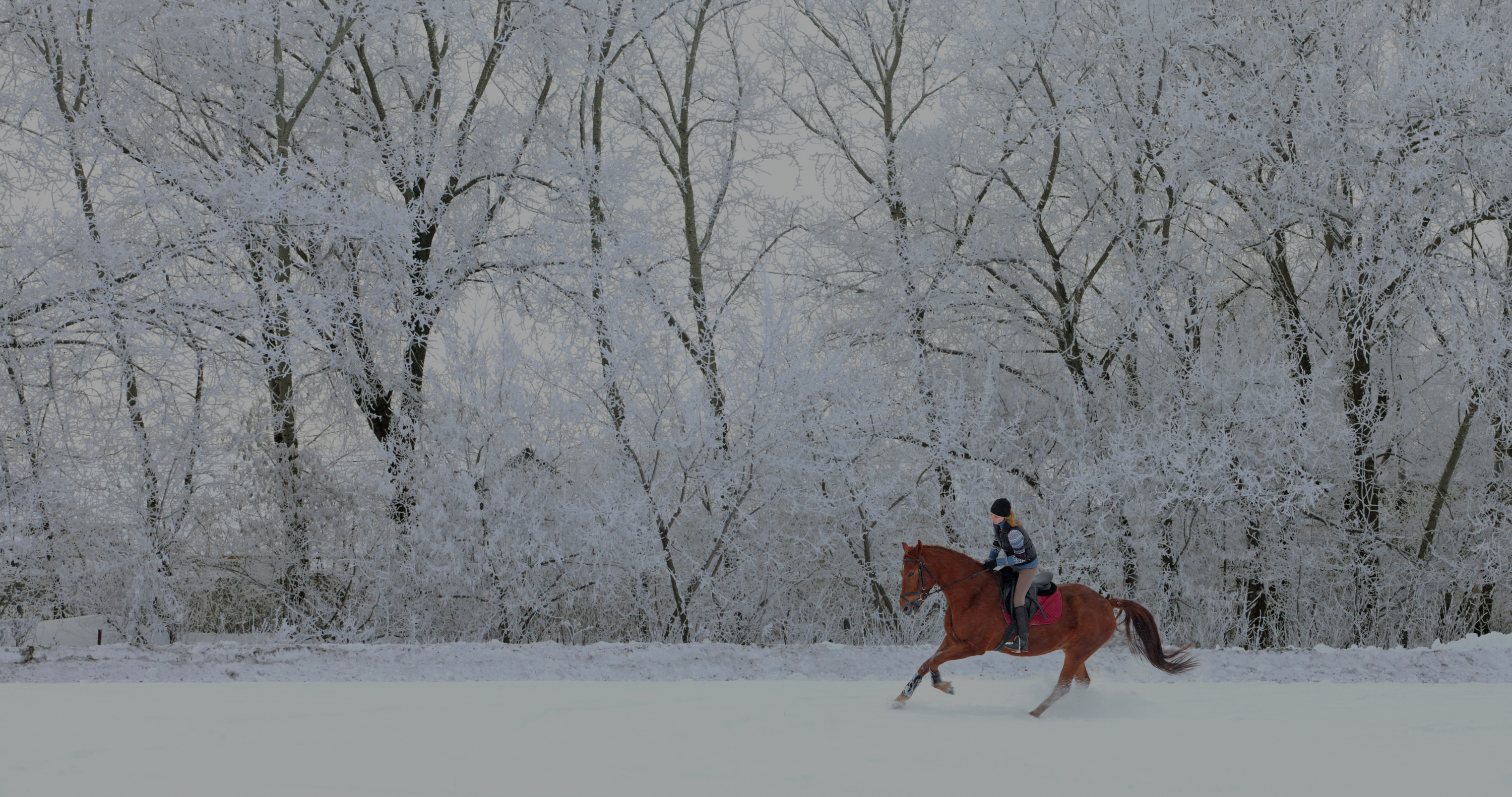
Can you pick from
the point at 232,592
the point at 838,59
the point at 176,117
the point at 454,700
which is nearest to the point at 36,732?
the point at 454,700

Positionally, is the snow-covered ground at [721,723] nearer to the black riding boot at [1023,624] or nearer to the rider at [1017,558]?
the black riding boot at [1023,624]

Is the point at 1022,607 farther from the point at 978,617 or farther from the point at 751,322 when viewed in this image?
the point at 751,322

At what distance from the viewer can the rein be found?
6613 millimetres

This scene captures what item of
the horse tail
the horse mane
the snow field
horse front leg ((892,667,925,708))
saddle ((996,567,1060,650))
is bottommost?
the snow field

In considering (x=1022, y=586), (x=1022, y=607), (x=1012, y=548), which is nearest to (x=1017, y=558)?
(x=1012, y=548)

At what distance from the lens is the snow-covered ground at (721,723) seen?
16.5 ft

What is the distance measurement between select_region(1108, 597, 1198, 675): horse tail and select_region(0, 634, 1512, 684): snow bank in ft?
4.21

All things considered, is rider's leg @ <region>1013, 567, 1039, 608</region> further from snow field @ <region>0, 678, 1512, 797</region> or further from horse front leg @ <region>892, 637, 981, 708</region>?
snow field @ <region>0, 678, 1512, 797</region>

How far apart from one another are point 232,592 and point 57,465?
2.09m

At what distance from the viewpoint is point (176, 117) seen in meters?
13.9

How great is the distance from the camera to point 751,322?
1231 cm

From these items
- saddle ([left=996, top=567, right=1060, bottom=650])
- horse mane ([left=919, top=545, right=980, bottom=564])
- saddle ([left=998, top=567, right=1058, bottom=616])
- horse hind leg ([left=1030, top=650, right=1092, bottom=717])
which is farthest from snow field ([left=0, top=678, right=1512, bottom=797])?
horse mane ([left=919, top=545, right=980, bottom=564])

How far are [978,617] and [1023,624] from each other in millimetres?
282

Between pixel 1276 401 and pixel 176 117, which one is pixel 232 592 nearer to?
pixel 176 117
